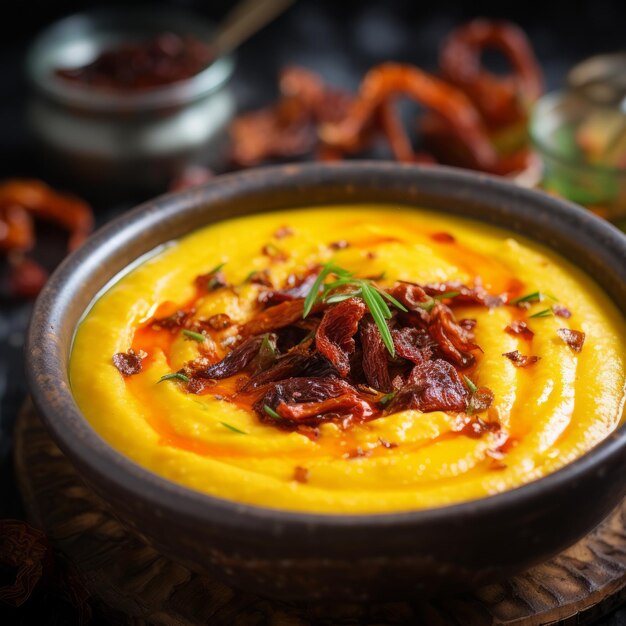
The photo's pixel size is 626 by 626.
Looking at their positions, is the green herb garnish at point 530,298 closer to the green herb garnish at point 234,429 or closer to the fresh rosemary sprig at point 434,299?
the fresh rosemary sprig at point 434,299

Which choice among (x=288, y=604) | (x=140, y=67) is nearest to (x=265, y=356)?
(x=288, y=604)

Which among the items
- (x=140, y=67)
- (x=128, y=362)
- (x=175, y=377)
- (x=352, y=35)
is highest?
(x=175, y=377)

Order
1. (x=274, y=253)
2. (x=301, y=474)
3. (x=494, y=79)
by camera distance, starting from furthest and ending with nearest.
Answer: (x=494, y=79) → (x=274, y=253) → (x=301, y=474)

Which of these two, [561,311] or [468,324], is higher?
[561,311]

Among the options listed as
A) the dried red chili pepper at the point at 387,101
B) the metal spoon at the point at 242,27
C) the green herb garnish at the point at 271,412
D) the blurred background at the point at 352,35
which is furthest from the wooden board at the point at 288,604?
the blurred background at the point at 352,35

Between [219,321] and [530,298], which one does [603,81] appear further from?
[219,321]

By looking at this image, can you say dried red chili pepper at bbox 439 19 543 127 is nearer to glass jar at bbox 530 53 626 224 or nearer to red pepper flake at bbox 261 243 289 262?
glass jar at bbox 530 53 626 224
